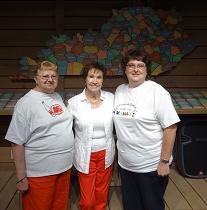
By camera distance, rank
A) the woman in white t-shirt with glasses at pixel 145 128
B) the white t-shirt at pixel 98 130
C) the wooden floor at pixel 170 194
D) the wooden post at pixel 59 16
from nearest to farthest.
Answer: the woman in white t-shirt with glasses at pixel 145 128, the white t-shirt at pixel 98 130, the wooden floor at pixel 170 194, the wooden post at pixel 59 16

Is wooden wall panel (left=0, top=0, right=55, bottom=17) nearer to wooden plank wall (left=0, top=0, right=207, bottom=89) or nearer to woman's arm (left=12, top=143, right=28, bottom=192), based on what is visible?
wooden plank wall (left=0, top=0, right=207, bottom=89)

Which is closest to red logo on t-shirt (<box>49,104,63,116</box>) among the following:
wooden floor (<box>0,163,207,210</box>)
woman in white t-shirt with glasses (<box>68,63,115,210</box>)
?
woman in white t-shirt with glasses (<box>68,63,115,210</box>)

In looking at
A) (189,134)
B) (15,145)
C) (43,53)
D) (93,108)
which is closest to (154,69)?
(189,134)

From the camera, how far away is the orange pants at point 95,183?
2525 millimetres

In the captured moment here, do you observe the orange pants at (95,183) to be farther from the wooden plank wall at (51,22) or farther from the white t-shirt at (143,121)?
the wooden plank wall at (51,22)

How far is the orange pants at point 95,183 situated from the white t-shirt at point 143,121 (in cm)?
24

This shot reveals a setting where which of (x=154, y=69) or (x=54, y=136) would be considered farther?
(x=154, y=69)

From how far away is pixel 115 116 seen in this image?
7.82 ft

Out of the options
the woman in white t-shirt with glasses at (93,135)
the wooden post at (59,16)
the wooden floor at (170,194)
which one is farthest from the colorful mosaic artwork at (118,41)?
the woman in white t-shirt with glasses at (93,135)

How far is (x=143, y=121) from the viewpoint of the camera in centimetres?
224

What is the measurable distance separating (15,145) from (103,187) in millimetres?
800

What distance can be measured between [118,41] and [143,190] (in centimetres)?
196

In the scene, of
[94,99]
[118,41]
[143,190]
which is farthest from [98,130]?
[118,41]

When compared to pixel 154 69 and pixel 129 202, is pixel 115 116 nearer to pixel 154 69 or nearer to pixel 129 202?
pixel 129 202
